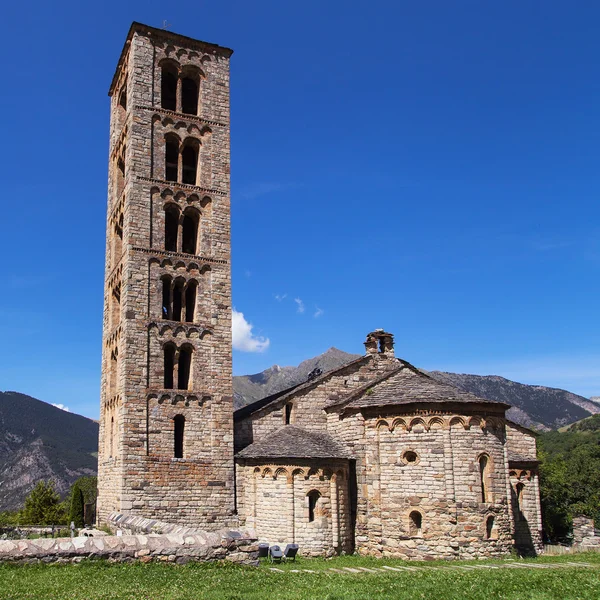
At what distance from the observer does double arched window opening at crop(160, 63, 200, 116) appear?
92.5 ft

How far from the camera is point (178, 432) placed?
24.6 metres

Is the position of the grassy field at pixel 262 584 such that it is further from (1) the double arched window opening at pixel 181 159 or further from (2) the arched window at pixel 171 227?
(1) the double arched window opening at pixel 181 159

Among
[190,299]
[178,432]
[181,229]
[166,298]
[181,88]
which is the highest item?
[181,88]

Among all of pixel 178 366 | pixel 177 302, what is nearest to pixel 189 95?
pixel 177 302

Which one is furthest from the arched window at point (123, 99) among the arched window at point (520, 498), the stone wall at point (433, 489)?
the arched window at point (520, 498)

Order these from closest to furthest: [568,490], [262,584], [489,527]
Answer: [262,584] → [489,527] → [568,490]

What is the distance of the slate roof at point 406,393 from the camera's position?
22.4 m

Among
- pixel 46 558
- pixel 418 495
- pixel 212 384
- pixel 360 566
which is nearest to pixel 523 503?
pixel 418 495

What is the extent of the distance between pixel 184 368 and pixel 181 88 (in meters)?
12.6

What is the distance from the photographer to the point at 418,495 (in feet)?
71.6

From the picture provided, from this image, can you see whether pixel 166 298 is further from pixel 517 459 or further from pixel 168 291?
pixel 517 459

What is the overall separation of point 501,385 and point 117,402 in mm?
170938

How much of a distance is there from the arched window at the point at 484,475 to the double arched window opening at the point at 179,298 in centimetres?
1244

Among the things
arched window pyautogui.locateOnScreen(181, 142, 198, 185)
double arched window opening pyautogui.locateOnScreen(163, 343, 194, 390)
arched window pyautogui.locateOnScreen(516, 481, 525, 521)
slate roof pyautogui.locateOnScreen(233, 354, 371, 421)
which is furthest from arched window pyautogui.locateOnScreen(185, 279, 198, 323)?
arched window pyautogui.locateOnScreen(516, 481, 525, 521)
